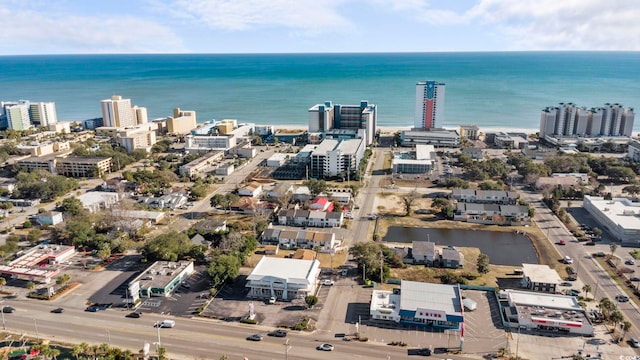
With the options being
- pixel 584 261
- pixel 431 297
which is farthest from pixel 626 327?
pixel 431 297

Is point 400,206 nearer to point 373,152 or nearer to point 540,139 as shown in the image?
point 373,152

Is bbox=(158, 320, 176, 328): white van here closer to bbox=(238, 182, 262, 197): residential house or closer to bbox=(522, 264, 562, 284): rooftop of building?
bbox=(238, 182, 262, 197): residential house

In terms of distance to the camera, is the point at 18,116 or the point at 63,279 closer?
the point at 63,279

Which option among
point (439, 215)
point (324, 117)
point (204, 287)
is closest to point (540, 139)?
point (324, 117)

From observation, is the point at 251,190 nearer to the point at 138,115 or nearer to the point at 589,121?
the point at 138,115

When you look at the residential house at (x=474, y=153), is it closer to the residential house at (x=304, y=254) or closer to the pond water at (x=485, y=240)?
the pond water at (x=485, y=240)
